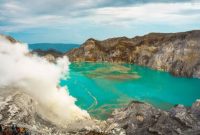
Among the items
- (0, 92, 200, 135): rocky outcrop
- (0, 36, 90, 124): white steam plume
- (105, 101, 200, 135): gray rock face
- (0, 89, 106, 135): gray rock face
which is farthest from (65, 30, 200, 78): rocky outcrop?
(0, 89, 106, 135): gray rock face

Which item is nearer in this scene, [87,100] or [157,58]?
[87,100]

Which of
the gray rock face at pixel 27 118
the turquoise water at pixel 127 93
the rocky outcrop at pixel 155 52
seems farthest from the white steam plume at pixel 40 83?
the rocky outcrop at pixel 155 52

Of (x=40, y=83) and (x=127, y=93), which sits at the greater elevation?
(x=40, y=83)

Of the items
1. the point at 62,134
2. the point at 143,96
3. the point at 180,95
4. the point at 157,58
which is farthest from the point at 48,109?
the point at 157,58

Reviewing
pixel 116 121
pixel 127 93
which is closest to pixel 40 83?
pixel 116 121

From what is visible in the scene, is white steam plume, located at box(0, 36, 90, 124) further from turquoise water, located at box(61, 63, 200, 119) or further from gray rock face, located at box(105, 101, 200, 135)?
turquoise water, located at box(61, 63, 200, 119)

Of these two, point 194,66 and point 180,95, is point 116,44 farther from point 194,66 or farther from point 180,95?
point 180,95

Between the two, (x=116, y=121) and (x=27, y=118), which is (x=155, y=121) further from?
(x=27, y=118)
